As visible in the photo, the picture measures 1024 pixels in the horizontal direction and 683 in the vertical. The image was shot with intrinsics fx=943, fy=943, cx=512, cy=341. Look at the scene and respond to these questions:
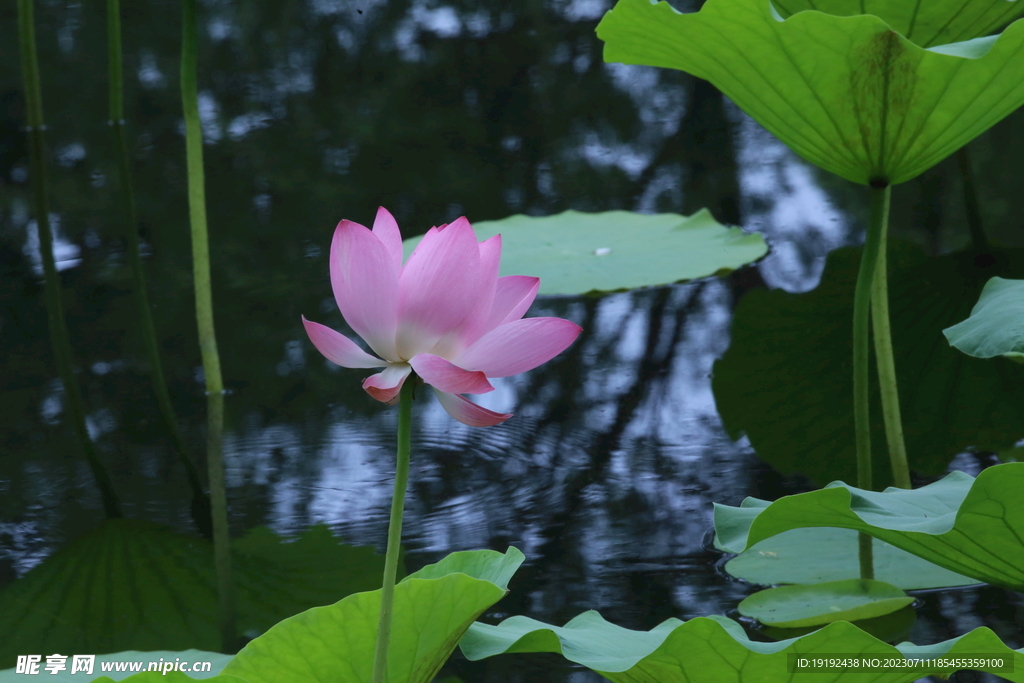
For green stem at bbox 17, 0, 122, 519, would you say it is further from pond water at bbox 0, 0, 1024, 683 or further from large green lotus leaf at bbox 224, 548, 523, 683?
large green lotus leaf at bbox 224, 548, 523, 683

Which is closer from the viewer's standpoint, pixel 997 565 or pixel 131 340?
pixel 997 565

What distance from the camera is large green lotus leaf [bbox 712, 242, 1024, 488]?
1003 millimetres

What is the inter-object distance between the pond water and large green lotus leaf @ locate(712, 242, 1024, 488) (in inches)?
1.6

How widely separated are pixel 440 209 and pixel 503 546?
44.2 inches

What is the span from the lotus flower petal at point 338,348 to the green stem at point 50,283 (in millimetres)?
635

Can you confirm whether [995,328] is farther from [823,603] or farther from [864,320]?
[823,603]

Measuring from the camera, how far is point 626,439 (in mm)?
1089

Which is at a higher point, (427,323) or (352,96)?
(352,96)

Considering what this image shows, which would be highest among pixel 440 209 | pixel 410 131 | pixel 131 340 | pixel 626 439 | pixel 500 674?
pixel 410 131

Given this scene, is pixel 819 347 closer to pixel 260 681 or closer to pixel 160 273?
pixel 260 681

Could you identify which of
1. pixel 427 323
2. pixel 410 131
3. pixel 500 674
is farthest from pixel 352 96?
pixel 427 323

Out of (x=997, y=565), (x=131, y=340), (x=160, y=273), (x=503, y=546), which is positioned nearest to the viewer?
(x=997, y=565)

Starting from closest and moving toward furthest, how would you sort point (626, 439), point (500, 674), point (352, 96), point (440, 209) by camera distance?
point (500, 674) < point (626, 439) < point (440, 209) < point (352, 96)

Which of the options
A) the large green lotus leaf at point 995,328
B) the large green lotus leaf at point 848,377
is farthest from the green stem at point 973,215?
the large green lotus leaf at point 995,328
